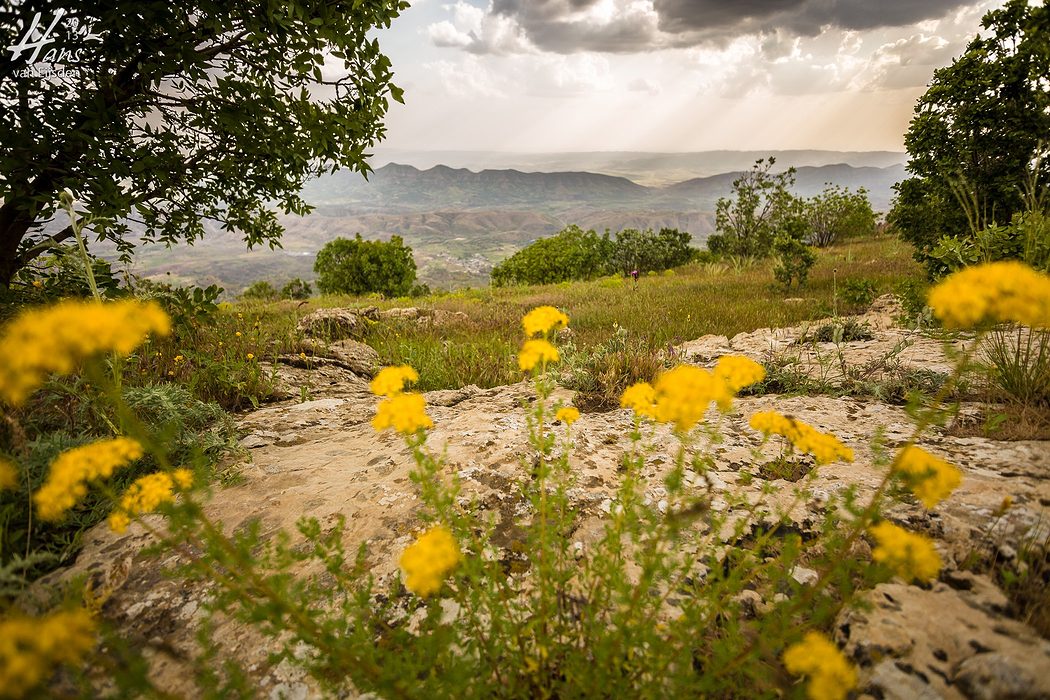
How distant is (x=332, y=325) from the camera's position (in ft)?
22.7

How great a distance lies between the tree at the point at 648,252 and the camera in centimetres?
4794

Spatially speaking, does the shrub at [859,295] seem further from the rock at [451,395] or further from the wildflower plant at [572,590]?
the rock at [451,395]

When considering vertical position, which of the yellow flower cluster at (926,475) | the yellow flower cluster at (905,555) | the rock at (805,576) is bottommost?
the rock at (805,576)

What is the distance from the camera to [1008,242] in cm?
431

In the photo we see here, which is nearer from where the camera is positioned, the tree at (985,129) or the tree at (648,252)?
the tree at (985,129)

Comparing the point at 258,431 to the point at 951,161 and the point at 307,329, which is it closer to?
the point at 307,329

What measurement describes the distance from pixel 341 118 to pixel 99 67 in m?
2.02

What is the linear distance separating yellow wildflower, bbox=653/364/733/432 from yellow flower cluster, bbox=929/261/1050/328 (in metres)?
0.82

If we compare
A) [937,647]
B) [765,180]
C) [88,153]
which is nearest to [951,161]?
[937,647]

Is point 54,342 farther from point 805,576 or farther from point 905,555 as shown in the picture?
point 805,576

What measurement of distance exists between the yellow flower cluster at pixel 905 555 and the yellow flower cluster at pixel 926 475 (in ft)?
0.66

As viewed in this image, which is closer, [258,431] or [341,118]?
[258,431]

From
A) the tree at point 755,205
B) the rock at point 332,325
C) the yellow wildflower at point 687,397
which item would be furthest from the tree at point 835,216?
the yellow wildflower at point 687,397

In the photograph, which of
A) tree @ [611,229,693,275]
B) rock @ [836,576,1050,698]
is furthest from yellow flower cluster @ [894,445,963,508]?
tree @ [611,229,693,275]
